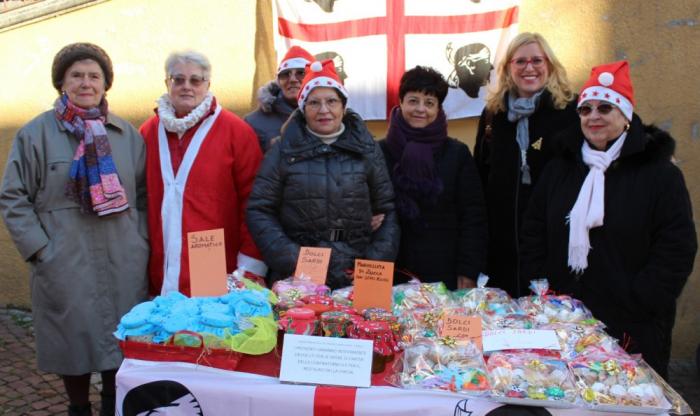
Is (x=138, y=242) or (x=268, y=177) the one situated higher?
(x=268, y=177)

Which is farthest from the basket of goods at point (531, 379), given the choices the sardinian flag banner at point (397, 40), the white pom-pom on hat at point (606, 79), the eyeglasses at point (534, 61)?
the sardinian flag banner at point (397, 40)

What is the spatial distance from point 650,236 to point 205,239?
1780 millimetres

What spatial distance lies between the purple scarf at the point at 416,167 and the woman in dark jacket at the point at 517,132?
405 mm

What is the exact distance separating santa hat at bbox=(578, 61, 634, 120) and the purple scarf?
0.74m

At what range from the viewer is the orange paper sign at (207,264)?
95.3 inches

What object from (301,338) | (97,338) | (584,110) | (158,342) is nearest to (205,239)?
(158,342)

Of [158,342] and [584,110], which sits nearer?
[158,342]

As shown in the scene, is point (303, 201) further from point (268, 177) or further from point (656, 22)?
point (656, 22)

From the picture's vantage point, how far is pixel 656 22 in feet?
13.5

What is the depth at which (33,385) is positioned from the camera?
14.2 feet

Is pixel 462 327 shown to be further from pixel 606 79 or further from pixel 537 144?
pixel 537 144

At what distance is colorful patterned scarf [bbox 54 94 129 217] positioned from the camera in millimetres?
2992

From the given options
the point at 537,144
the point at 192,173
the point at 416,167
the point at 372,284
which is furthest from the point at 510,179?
the point at 192,173

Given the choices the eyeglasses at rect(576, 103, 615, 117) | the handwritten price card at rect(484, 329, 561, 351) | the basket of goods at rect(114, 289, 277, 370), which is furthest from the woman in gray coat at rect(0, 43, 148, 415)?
the eyeglasses at rect(576, 103, 615, 117)
